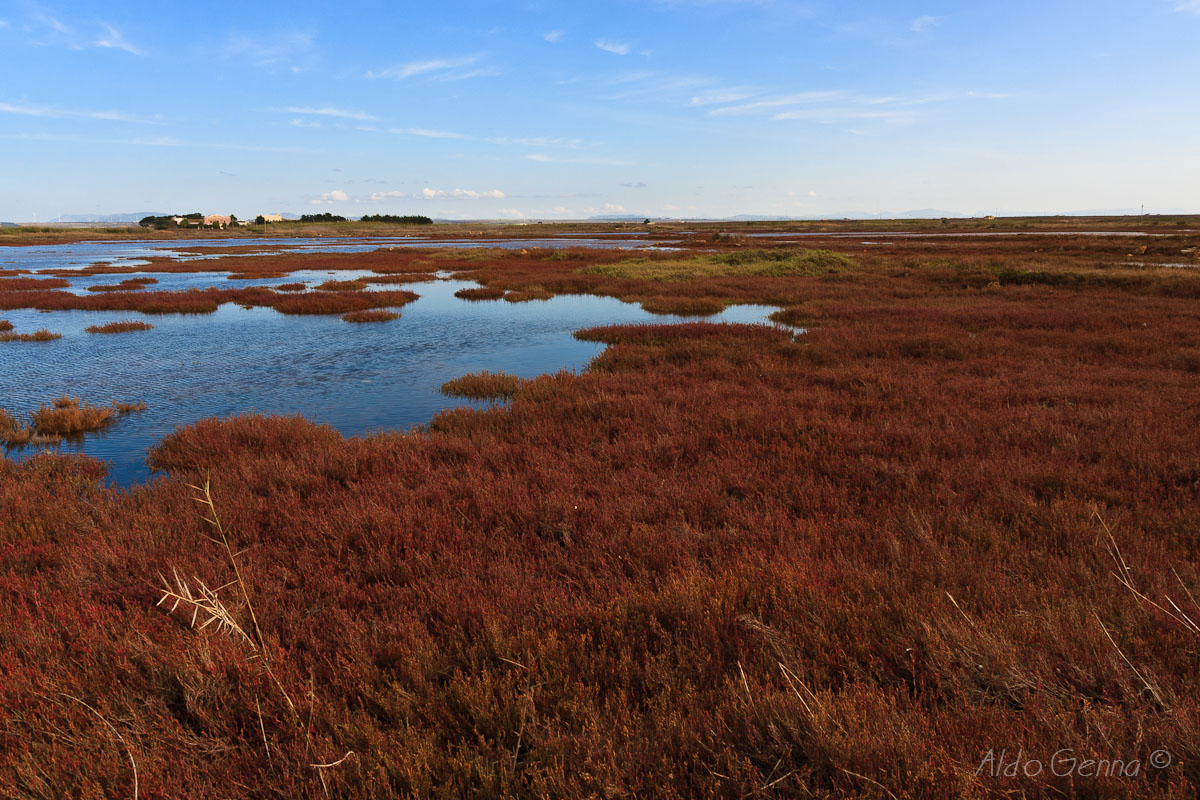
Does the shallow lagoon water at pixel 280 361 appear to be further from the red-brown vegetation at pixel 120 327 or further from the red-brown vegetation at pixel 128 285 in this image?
the red-brown vegetation at pixel 128 285

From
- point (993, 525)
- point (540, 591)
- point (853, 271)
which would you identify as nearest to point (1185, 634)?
point (993, 525)

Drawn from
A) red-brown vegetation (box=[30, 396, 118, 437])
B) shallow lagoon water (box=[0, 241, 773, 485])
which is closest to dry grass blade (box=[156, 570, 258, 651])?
shallow lagoon water (box=[0, 241, 773, 485])

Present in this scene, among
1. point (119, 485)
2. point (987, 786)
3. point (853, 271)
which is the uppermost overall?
point (853, 271)

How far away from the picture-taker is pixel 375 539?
5.38m

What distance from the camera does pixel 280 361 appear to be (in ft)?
51.8

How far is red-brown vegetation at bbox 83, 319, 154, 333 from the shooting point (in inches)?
788

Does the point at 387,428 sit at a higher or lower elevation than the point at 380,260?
lower

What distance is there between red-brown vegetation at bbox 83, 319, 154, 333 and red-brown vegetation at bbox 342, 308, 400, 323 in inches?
266

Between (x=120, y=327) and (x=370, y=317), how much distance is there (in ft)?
27.5

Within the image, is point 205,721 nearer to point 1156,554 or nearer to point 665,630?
point 665,630

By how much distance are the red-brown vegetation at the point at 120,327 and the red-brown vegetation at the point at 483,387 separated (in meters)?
15.2

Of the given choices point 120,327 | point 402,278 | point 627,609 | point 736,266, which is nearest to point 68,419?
point 627,609

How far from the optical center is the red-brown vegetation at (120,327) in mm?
20009

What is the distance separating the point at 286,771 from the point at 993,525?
18.7 feet
